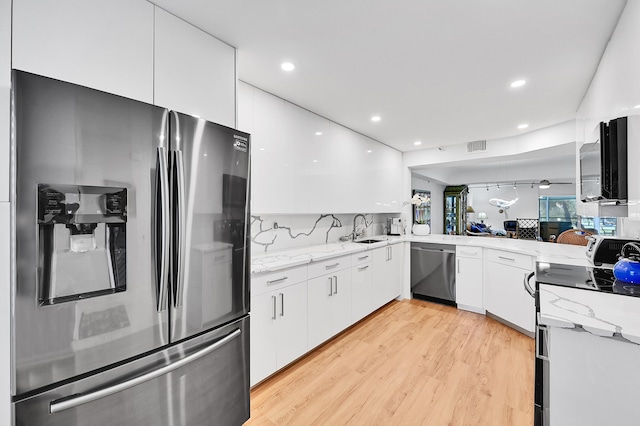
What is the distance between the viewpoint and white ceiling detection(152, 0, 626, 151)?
1.45 m

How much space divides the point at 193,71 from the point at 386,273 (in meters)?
3.16

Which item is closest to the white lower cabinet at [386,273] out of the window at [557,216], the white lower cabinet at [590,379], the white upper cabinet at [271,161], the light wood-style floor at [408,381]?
the light wood-style floor at [408,381]

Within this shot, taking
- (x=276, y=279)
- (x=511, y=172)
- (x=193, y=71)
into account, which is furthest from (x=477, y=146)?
(x=511, y=172)

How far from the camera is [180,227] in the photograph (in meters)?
1.29

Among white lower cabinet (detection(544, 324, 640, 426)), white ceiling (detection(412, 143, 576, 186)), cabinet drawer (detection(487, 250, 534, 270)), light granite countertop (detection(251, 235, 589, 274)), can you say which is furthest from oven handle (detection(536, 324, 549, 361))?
white ceiling (detection(412, 143, 576, 186))

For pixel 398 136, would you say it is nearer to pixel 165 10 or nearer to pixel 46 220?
pixel 165 10

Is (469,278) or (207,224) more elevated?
(207,224)

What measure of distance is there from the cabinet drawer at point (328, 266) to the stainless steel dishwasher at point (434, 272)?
1663 millimetres

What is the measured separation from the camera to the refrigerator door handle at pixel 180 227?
1287 mm

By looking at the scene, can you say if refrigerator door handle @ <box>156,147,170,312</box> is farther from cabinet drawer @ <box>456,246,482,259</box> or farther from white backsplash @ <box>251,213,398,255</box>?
cabinet drawer @ <box>456,246,482,259</box>

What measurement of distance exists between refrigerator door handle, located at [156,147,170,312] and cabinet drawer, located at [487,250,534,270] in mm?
3293

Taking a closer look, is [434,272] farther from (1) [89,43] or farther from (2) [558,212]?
(2) [558,212]

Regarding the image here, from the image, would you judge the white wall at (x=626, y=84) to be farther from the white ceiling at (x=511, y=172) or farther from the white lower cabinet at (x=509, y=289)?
the white ceiling at (x=511, y=172)

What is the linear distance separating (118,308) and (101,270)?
165 mm
